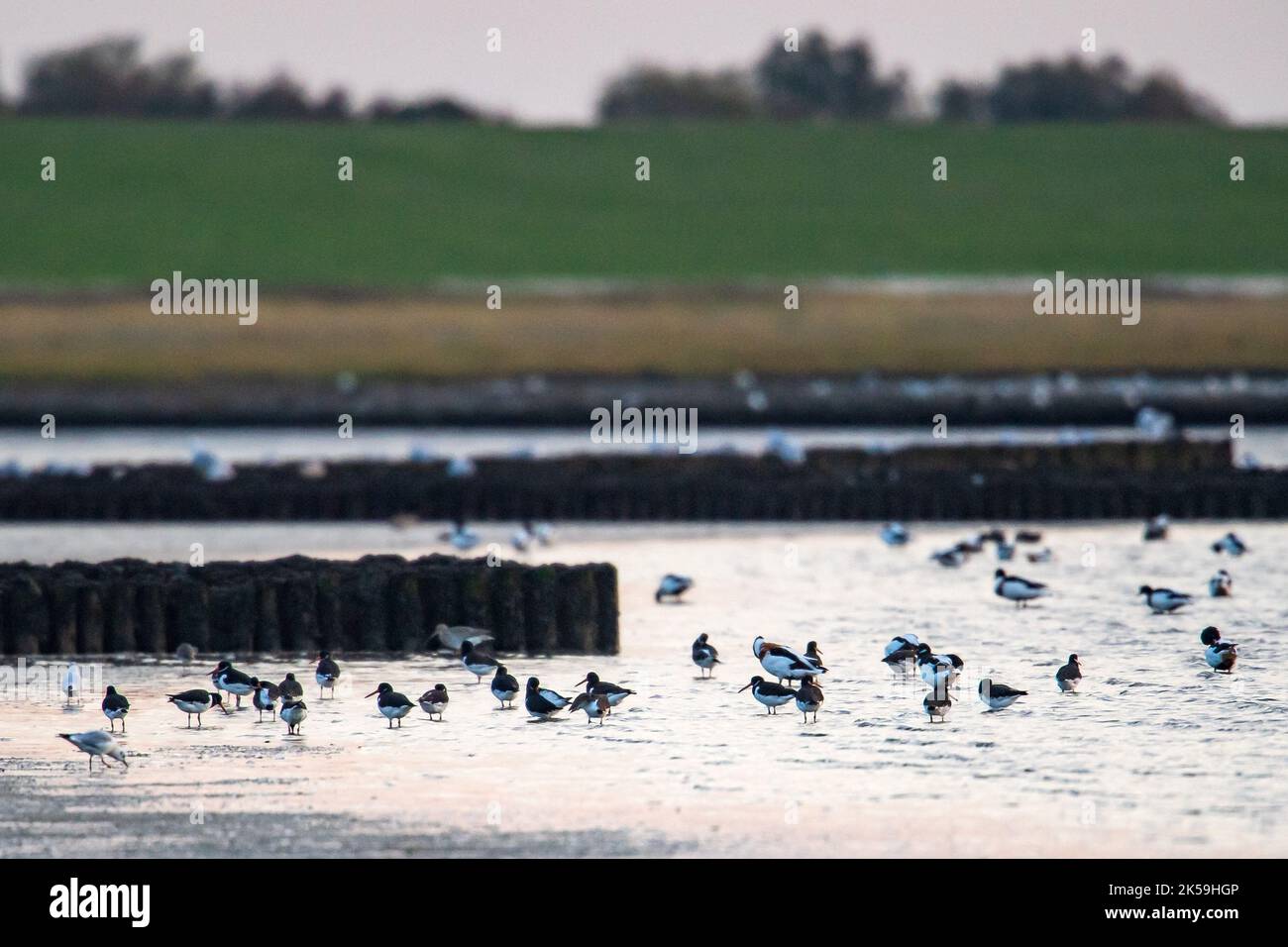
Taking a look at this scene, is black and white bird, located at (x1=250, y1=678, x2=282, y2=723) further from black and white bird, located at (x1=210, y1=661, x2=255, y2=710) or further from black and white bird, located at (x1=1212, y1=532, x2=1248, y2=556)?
black and white bird, located at (x1=1212, y1=532, x2=1248, y2=556)

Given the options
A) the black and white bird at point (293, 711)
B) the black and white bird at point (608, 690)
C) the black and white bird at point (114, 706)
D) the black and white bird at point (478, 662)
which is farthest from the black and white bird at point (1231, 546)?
the black and white bird at point (114, 706)

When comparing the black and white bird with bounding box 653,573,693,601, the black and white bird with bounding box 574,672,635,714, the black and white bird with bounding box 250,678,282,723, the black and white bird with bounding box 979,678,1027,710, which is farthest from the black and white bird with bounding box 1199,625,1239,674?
the black and white bird with bounding box 250,678,282,723

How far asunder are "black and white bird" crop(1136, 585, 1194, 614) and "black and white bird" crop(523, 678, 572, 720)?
855 centimetres

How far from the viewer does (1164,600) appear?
24281 millimetres

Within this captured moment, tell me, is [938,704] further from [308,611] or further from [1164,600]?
[308,611]

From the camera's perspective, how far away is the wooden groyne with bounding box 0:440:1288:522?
36656 millimetres

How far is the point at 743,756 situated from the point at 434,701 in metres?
2.88

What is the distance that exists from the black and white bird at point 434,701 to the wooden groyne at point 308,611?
4016 mm

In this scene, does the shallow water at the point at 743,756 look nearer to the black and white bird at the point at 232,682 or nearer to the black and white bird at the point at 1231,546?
the black and white bird at the point at 232,682

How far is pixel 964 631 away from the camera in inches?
930

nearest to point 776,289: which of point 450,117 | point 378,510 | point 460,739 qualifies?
point 450,117

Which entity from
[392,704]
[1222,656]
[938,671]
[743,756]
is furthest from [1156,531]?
[392,704]
